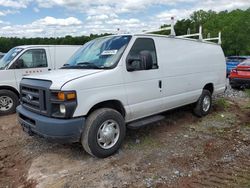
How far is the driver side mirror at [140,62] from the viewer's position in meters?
5.21

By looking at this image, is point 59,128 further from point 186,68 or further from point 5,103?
point 5,103

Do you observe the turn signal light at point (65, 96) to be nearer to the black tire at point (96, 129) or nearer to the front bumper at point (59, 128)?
the front bumper at point (59, 128)

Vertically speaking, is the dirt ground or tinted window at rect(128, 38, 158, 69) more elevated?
tinted window at rect(128, 38, 158, 69)


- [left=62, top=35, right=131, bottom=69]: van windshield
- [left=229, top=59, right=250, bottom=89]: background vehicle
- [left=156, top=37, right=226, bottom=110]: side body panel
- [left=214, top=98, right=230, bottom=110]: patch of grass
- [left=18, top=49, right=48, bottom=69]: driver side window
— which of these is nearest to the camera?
[left=62, top=35, right=131, bottom=69]: van windshield

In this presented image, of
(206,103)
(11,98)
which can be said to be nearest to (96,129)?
(206,103)

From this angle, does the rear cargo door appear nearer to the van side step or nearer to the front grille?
the van side step

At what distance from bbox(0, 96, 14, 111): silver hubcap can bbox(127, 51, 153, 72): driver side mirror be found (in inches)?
193

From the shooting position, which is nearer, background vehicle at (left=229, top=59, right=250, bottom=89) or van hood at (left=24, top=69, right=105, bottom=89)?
van hood at (left=24, top=69, right=105, bottom=89)

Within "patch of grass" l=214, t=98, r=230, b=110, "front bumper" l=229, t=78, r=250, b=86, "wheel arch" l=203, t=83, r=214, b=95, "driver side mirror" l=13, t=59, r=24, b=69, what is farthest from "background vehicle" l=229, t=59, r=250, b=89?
"driver side mirror" l=13, t=59, r=24, b=69

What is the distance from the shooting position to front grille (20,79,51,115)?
15.1ft

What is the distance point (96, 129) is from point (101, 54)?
150cm

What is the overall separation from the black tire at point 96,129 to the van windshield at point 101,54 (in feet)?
2.71

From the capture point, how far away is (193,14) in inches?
2685

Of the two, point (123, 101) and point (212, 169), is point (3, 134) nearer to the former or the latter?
point (123, 101)
